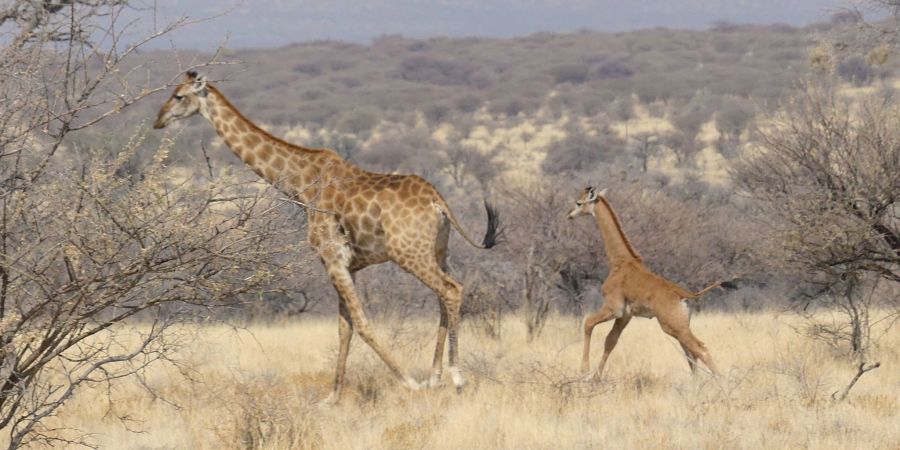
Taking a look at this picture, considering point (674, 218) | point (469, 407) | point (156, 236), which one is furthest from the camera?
point (674, 218)

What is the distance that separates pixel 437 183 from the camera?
99.7 ft

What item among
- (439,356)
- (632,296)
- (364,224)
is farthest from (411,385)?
(632,296)

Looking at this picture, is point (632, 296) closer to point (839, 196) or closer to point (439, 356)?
point (439, 356)

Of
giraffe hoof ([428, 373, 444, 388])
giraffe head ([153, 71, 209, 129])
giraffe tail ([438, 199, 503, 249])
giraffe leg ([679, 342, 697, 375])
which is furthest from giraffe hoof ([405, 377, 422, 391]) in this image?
giraffe head ([153, 71, 209, 129])

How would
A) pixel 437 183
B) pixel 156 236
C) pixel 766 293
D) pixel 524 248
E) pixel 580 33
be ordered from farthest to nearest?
1. pixel 580 33
2. pixel 437 183
3. pixel 766 293
4. pixel 524 248
5. pixel 156 236

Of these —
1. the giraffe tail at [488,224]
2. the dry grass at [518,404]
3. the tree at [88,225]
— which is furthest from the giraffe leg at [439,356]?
the tree at [88,225]

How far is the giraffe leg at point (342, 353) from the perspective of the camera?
8.97m

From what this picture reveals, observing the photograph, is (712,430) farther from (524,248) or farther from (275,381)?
(524,248)

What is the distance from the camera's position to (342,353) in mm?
9164

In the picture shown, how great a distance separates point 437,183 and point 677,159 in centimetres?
1145

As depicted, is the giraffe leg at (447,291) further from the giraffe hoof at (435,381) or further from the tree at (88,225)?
the tree at (88,225)

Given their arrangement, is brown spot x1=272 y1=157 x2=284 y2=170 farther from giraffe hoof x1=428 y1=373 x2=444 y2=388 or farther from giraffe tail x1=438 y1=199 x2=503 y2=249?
giraffe hoof x1=428 y1=373 x2=444 y2=388

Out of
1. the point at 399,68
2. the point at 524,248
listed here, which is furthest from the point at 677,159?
the point at 399,68

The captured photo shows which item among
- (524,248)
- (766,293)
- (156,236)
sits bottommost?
(766,293)
